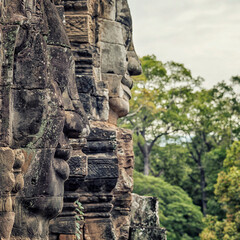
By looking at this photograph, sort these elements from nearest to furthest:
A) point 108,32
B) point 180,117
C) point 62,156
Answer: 1. point 62,156
2. point 108,32
3. point 180,117

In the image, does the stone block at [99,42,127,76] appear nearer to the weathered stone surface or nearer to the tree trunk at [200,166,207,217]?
the weathered stone surface

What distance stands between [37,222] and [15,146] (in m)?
0.59

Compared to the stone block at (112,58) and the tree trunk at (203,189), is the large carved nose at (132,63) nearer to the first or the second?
the stone block at (112,58)

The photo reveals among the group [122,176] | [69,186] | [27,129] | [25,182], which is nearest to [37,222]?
[25,182]

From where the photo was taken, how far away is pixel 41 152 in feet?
16.8

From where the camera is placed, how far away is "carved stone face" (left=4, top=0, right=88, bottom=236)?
5.04m

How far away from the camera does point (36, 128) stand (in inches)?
200

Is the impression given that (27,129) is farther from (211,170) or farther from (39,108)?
(211,170)

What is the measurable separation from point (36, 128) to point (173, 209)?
Answer: 83.1 feet

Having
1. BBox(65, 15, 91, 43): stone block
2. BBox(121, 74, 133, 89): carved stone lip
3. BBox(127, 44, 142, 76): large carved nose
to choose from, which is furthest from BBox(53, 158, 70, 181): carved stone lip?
BBox(127, 44, 142, 76): large carved nose

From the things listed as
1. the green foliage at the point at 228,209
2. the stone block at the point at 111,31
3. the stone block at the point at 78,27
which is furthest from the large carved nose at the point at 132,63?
the green foliage at the point at 228,209

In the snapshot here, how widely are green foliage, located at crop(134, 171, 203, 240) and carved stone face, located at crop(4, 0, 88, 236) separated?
2406 centimetres

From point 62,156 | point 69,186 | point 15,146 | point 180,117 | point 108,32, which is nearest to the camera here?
point 15,146

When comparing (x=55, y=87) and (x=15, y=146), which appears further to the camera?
(x=55, y=87)
